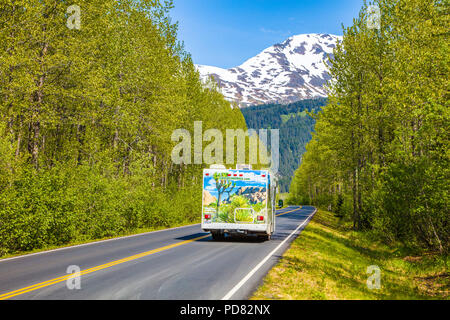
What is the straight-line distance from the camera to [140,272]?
32.3 feet

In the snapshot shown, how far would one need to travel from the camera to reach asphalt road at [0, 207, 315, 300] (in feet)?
25.2

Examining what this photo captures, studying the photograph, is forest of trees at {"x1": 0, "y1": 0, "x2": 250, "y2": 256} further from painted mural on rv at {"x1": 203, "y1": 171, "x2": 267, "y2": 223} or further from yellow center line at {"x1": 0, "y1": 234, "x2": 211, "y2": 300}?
painted mural on rv at {"x1": 203, "y1": 171, "x2": 267, "y2": 223}

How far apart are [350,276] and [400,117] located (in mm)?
10728

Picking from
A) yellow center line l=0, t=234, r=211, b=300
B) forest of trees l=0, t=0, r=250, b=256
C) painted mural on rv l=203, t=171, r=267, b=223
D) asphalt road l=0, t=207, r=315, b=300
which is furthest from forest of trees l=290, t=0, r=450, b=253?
forest of trees l=0, t=0, r=250, b=256

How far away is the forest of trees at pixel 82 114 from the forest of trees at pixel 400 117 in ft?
39.9

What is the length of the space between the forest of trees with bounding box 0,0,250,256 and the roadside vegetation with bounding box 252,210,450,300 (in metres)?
8.72

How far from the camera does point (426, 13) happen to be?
20078 millimetres

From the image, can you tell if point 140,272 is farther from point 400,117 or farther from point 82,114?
point 400,117

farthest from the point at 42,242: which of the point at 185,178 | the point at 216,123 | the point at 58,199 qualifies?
the point at 216,123

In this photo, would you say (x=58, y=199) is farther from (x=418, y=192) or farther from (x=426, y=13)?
(x=426, y=13)

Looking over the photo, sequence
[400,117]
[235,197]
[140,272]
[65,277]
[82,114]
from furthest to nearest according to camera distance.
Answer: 1. [82,114]
2. [400,117]
3. [235,197]
4. [140,272]
5. [65,277]

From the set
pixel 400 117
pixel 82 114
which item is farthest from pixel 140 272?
pixel 400 117

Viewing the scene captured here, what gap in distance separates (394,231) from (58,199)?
667 inches

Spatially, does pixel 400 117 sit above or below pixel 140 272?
above
